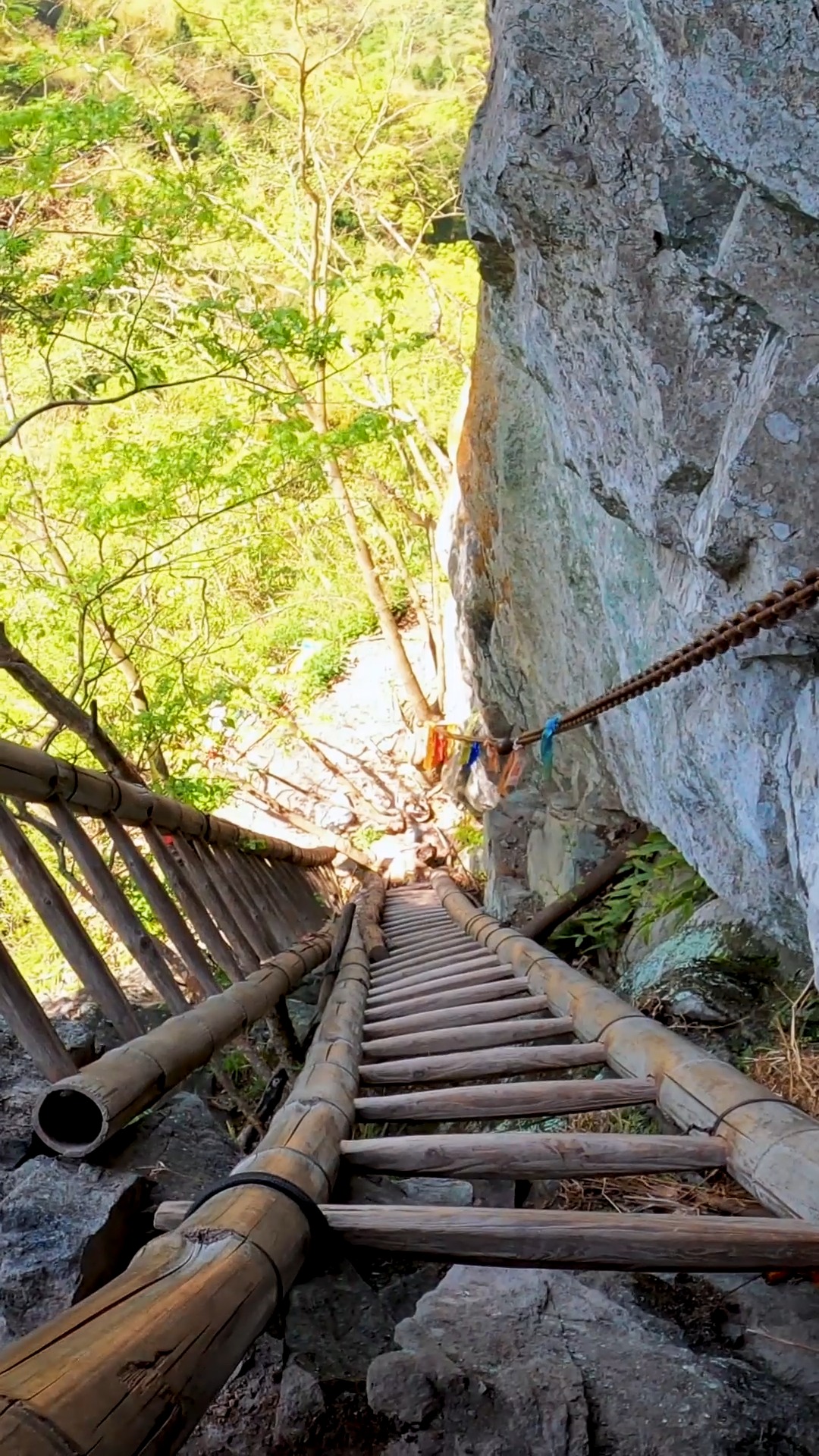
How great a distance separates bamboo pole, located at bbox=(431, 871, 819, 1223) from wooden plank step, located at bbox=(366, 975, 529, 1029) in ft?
1.18

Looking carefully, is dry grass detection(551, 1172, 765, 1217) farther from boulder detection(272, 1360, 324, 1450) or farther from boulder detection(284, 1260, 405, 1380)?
boulder detection(272, 1360, 324, 1450)

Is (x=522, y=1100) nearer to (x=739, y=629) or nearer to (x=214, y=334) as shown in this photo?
(x=739, y=629)

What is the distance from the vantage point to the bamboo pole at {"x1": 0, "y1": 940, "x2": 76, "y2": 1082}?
83.8 inches

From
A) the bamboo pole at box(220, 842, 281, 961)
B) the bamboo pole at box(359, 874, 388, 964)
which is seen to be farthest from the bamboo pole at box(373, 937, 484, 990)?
the bamboo pole at box(220, 842, 281, 961)

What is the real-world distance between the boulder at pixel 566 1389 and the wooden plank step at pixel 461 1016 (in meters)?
1.09

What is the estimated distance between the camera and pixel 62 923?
241 cm

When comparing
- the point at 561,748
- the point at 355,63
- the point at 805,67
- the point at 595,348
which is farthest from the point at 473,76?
the point at 805,67

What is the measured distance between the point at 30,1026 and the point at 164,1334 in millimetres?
1097

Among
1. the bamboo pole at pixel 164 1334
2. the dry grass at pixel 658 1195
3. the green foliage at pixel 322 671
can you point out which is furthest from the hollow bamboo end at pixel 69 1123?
the green foliage at pixel 322 671

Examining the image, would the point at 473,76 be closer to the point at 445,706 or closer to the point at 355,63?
the point at 355,63

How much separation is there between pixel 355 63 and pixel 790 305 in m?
11.9

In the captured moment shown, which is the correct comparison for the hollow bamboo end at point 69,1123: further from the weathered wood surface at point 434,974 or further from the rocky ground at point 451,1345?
the weathered wood surface at point 434,974

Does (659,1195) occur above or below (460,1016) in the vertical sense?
below

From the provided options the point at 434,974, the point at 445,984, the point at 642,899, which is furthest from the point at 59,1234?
the point at 642,899
